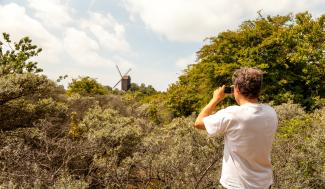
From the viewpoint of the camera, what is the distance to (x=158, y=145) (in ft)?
30.7

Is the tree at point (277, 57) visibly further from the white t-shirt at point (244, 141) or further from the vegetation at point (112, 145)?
the white t-shirt at point (244, 141)

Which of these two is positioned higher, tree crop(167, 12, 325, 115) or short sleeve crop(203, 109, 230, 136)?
tree crop(167, 12, 325, 115)

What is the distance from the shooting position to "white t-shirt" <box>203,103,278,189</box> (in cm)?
308

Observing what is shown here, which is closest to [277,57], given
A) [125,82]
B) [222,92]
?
Result: [222,92]

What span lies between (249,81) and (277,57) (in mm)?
21989

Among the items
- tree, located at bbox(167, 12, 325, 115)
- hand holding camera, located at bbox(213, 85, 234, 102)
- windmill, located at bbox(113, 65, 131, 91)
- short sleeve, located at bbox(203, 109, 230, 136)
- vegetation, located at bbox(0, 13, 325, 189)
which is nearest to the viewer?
short sleeve, located at bbox(203, 109, 230, 136)

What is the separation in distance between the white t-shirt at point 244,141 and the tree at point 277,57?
20.0 meters

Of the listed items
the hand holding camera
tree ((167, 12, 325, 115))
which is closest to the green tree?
tree ((167, 12, 325, 115))

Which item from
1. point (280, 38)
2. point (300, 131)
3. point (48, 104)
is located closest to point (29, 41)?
point (48, 104)

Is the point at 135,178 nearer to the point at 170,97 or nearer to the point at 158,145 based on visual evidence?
the point at 158,145

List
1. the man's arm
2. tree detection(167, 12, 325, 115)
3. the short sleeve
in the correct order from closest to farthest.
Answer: the short sleeve
the man's arm
tree detection(167, 12, 325, 115)

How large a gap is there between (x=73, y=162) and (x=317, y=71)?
60.7ft

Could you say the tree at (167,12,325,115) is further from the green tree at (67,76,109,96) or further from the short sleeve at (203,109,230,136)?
the short sleeve at (203,109,230,136)

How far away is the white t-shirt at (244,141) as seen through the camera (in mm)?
3076
